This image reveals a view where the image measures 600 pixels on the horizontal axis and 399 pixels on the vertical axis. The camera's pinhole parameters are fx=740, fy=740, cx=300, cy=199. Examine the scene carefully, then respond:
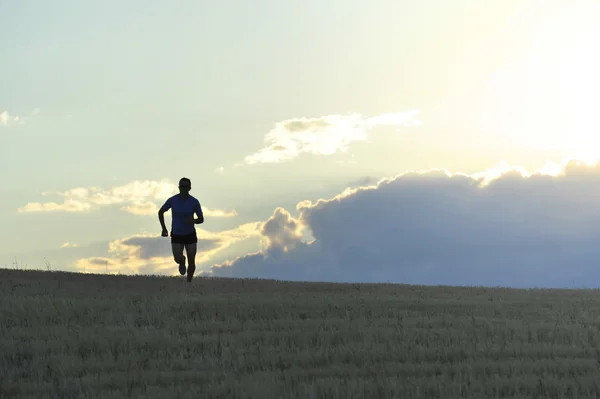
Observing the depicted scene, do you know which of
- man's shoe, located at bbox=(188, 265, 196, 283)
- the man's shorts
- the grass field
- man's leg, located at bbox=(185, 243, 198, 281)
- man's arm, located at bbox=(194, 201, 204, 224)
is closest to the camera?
the grass field

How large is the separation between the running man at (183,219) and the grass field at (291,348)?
3506mm

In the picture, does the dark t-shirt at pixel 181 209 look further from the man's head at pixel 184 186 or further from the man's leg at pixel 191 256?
the man's leg at pixel 191 256

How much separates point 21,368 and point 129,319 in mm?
3728

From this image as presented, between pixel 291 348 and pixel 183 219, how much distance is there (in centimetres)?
1111

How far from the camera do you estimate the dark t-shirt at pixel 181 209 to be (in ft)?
68.2

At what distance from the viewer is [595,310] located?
17031mm

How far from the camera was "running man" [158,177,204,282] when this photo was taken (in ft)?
68.1

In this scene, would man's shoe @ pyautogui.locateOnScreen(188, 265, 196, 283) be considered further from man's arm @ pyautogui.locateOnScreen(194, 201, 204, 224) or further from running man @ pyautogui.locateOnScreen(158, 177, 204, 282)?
man's arm @ pyautogui.locateOnScreen(194, 201, 204, 224)

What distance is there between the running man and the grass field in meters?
3.51

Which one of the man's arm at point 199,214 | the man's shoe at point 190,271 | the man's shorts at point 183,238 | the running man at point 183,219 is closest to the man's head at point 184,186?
the running man at point 183,219

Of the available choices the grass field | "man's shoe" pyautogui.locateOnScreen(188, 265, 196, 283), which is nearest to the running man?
"man's shoe" pyautogui.locateOnScreen(188, 265, 196, 283)

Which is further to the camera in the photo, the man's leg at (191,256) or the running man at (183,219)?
the man's leg at (191,256)

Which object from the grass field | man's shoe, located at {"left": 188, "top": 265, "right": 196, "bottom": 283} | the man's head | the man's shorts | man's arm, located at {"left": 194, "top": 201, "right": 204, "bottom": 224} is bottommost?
the grass field

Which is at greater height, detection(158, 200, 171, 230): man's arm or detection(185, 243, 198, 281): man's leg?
detection(158, 200, 171, 230): man's arm
